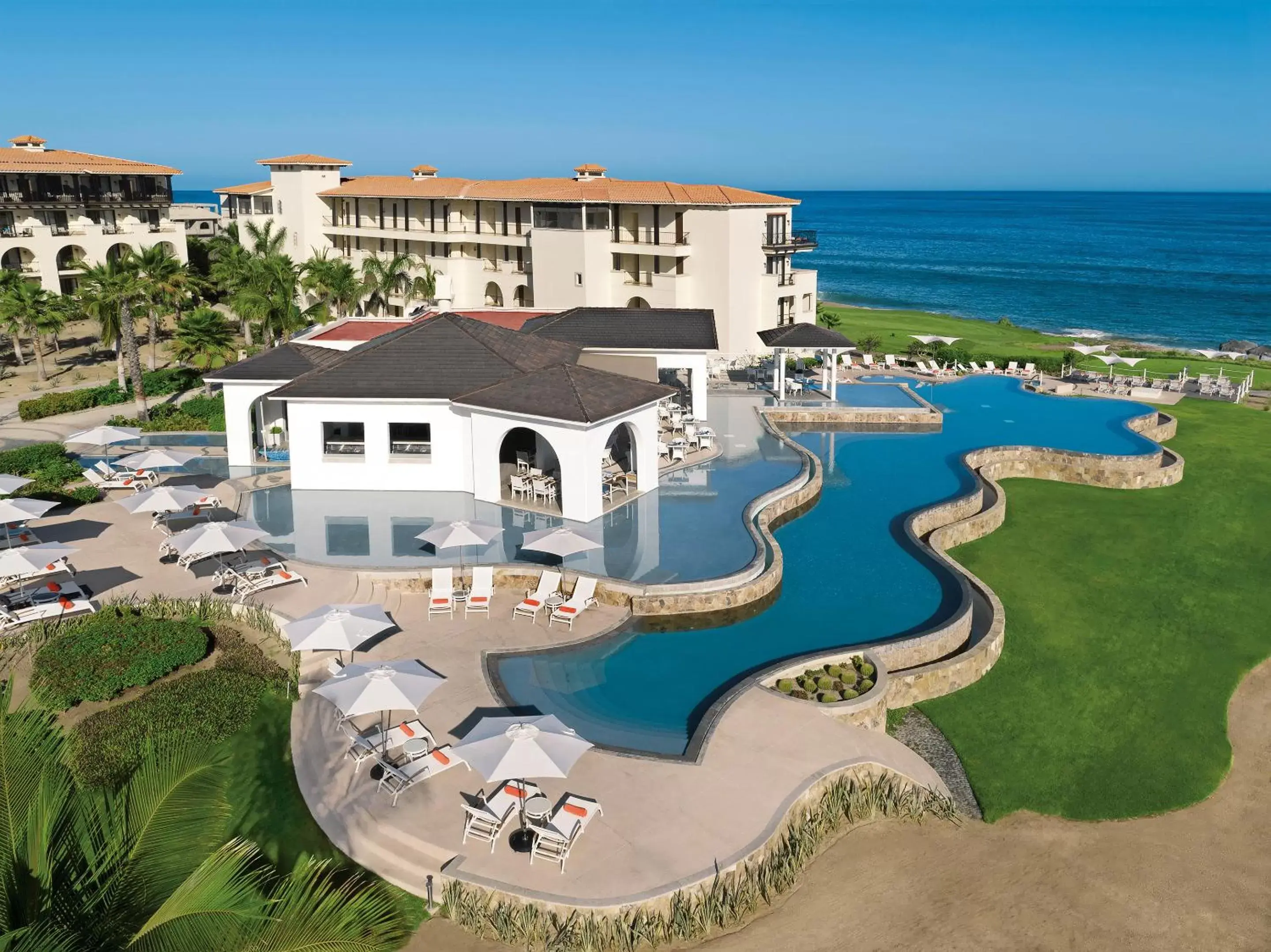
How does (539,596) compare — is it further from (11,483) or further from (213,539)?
(11,483)

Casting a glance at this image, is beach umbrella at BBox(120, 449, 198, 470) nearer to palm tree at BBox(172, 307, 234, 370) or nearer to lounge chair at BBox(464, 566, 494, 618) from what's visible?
lounge chair at BBox(464, 566, 494, 618)

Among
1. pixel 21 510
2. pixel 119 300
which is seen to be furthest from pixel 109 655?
pixel 119 300

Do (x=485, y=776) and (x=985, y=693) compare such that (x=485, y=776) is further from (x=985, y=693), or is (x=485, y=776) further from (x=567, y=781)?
(x=985, y=693)

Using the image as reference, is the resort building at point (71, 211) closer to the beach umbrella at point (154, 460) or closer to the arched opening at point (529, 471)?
the beach umbrella at point (154, 460)

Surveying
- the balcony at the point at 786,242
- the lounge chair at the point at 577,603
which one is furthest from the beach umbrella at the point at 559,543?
the balcony at the point at 786,242

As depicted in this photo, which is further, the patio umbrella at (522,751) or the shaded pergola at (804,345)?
the shaded pergola at (804,345)

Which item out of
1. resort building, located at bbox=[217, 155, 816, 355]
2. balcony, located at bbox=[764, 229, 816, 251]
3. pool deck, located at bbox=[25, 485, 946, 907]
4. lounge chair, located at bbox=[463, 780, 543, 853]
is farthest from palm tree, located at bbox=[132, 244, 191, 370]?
lounge chair, located at bbox=[463, 780, 543, 853]

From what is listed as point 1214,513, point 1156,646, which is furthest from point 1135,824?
point 1214,513
